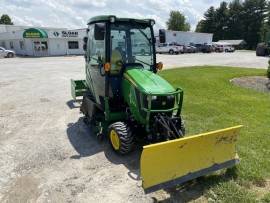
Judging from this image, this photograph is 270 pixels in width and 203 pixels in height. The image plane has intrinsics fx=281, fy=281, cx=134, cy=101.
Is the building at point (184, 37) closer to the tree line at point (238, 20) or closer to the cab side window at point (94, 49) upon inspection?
the tree line at point (238, 20)

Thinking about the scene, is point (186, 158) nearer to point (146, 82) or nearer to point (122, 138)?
point (122, 138)

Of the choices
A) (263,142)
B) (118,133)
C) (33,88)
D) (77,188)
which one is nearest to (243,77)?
(263,142)

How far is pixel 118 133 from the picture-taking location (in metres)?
5.08

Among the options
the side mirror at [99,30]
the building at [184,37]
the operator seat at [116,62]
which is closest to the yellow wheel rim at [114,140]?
the operator seat at [116,62]

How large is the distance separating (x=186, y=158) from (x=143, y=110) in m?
1.27

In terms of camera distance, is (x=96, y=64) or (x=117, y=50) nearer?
(x=117, y=50)

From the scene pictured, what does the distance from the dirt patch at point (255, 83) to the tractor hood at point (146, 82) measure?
7333 mm

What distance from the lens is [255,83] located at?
12.7 m

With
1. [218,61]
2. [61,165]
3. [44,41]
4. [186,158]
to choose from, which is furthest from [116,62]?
[44,41]

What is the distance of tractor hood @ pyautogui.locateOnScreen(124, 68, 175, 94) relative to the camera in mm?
5004

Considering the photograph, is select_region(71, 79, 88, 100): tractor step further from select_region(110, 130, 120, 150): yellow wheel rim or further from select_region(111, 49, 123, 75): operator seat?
select_region(110, 130, 120, 150): yellow wheel rim

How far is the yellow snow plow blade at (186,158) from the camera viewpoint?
3.82 m

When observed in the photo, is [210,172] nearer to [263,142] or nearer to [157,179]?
[157,179]

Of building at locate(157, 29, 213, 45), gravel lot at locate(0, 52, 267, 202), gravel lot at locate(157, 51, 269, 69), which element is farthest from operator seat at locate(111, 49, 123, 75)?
building at locate(157, 29, 213, 45)
